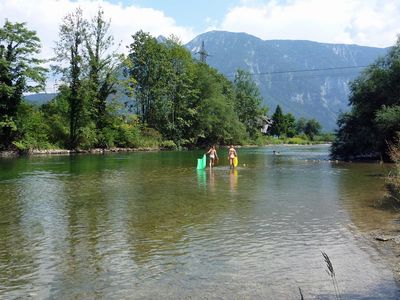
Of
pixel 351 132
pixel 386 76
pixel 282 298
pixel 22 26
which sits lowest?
pixel 282 298

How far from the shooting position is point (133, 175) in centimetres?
2842

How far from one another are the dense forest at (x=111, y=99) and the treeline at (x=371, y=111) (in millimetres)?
34029

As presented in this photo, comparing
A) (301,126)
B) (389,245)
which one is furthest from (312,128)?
(389,245)

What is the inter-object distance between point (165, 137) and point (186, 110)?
7.55 m

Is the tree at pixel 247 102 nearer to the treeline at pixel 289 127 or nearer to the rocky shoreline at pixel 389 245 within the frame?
the treeline at pixel 289 127

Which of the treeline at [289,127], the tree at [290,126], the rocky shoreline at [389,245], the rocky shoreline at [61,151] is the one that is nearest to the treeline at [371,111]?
the rocky shoreline at [389,245]

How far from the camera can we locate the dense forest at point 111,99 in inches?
2154

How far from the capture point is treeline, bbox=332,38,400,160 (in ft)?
132

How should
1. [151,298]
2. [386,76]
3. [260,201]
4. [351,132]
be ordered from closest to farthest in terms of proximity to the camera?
[151,298] < [260,201] < [386,76] < [351,132]

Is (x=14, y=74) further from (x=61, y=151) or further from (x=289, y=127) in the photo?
(x=289, y=127)

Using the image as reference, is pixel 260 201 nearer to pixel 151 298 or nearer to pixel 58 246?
pixel 58 246

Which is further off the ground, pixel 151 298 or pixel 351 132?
pixel 351 132

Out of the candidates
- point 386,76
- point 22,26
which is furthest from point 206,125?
point 386,76

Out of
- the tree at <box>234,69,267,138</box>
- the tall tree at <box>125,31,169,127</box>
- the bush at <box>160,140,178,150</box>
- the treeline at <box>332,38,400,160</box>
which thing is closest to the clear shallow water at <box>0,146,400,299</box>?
the treeline at <box>332,38,400,160</box>
